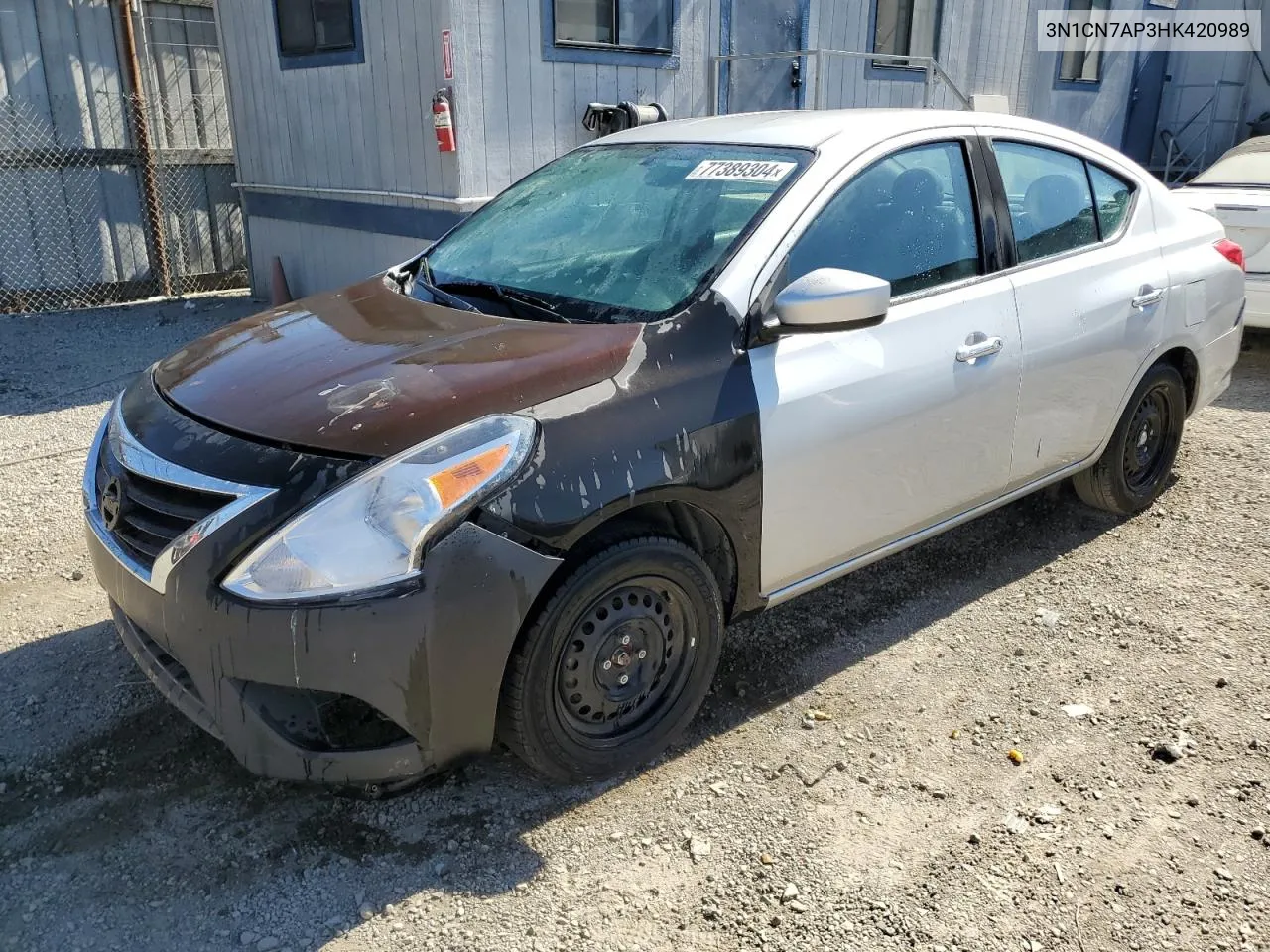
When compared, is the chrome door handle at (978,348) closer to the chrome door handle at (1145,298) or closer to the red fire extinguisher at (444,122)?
the chrome door handle at (1145,298)

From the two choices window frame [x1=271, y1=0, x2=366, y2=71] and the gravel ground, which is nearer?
the gravel ground

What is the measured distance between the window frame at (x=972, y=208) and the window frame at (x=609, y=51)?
15.7 feet

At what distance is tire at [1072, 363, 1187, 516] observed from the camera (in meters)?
4.53

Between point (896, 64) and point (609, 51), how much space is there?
154 inches

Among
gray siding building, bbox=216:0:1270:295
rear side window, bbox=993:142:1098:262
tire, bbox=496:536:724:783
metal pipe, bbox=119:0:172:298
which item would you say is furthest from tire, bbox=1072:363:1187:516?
metal pipe, bbox=119:0:172:298

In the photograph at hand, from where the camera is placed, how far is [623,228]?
3.44m

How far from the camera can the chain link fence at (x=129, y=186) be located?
9133 millimetres

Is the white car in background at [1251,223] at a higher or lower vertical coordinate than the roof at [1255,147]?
lower

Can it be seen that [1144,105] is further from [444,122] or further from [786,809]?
[786,809]

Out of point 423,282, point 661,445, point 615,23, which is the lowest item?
point 661,445

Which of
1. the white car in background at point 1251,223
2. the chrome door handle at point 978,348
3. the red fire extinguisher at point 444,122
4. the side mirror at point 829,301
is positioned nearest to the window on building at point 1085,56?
the white car in background at point 1251,223

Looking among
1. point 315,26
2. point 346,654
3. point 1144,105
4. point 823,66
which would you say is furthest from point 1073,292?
point 1144,105

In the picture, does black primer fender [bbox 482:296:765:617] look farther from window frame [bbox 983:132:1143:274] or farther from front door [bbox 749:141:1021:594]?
window frame [bbox 983:132:1143:274]

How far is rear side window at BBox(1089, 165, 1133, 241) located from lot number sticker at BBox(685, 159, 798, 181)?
1.67 meters
